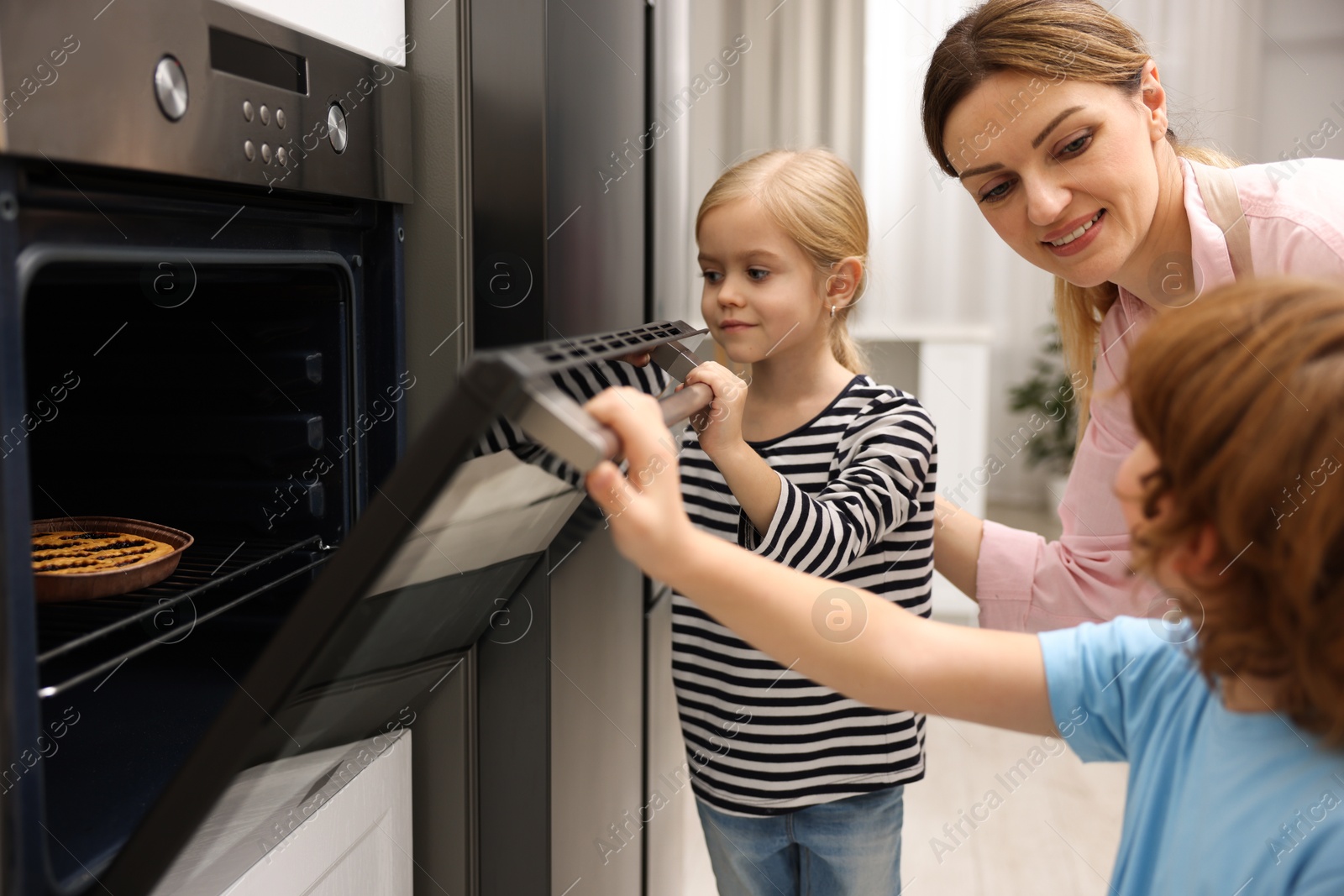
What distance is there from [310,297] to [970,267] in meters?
3.61

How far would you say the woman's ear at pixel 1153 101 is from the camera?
1185 millimetres

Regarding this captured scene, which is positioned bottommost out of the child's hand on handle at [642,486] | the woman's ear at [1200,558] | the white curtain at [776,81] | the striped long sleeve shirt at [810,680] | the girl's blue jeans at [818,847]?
the girl's blue jeans at [818,847]

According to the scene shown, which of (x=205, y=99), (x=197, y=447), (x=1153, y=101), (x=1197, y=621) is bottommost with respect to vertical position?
(x=1197, y=621)

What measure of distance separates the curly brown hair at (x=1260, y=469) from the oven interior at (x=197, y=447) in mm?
712

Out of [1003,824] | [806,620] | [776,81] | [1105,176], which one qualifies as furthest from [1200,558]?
[776,81]

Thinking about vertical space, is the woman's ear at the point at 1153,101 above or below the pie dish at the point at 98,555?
above

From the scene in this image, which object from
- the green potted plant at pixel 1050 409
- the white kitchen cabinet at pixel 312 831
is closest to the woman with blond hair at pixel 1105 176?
the white kitchen cabinet at pixel 312 831

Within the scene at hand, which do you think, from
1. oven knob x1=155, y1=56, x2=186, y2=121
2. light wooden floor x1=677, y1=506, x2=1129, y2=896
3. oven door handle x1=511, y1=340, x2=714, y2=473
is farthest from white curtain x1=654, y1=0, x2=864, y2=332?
oven door handle x1=511, y1=340, x2=714, y2=473

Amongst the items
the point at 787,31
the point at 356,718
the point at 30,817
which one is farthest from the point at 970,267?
the point at 30,817

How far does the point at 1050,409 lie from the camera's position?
4.04m

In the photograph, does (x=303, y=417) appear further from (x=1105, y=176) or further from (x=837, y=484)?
(x=1105, y=176)

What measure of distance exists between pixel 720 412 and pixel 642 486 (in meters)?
0.36

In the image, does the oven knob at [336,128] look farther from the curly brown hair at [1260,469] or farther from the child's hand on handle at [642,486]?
the curly brown hair at [1260,469]

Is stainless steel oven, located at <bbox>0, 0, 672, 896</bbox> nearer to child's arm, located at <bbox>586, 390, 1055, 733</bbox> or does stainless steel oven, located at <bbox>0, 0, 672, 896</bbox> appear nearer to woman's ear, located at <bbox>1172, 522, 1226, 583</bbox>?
child's arm, located at <bbox>586, 390, 1055, 733</bbox>
